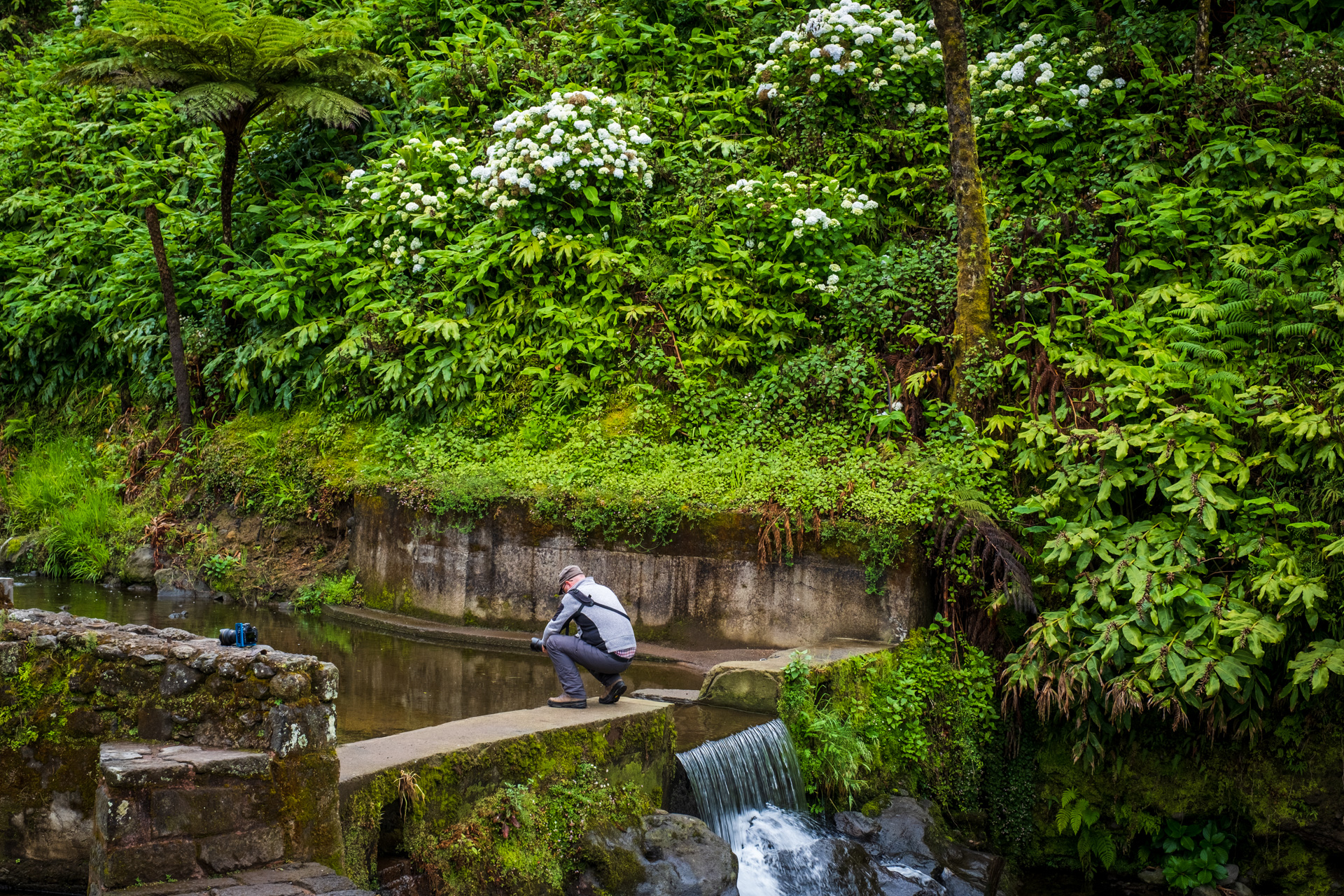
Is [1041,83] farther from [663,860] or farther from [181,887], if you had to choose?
[181,887]

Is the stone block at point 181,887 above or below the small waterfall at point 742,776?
above

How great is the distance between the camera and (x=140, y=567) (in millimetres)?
13203

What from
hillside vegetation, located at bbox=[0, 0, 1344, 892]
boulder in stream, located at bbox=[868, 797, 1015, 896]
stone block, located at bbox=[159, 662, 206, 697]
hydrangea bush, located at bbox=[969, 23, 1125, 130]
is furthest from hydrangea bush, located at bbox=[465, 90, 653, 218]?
stone block, located at bbox=[159, 662, 206, 697]

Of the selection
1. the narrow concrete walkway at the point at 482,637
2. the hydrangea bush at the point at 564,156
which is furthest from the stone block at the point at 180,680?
the hydrangea bush at the point at 564,156

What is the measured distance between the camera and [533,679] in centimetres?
899

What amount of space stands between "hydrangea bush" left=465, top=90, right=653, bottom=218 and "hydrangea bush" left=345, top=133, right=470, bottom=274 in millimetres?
644

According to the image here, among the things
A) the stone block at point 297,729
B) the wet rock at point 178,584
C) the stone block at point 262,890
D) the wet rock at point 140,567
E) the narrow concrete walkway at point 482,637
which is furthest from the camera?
the wet rock at point 140,567

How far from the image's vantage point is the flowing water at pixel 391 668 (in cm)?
778

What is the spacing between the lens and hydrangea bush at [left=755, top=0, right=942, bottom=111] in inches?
516

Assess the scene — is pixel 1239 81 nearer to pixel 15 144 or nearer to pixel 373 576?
pixel 373 576

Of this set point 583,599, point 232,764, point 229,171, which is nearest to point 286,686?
point 232,764

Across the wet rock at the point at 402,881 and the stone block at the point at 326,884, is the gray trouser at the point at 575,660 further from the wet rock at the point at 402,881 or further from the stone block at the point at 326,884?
the stone block at the point at 326,884

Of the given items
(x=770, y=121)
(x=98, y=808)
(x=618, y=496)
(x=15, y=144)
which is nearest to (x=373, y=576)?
(x=618, y=496)

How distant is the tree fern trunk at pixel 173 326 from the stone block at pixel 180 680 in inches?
389
